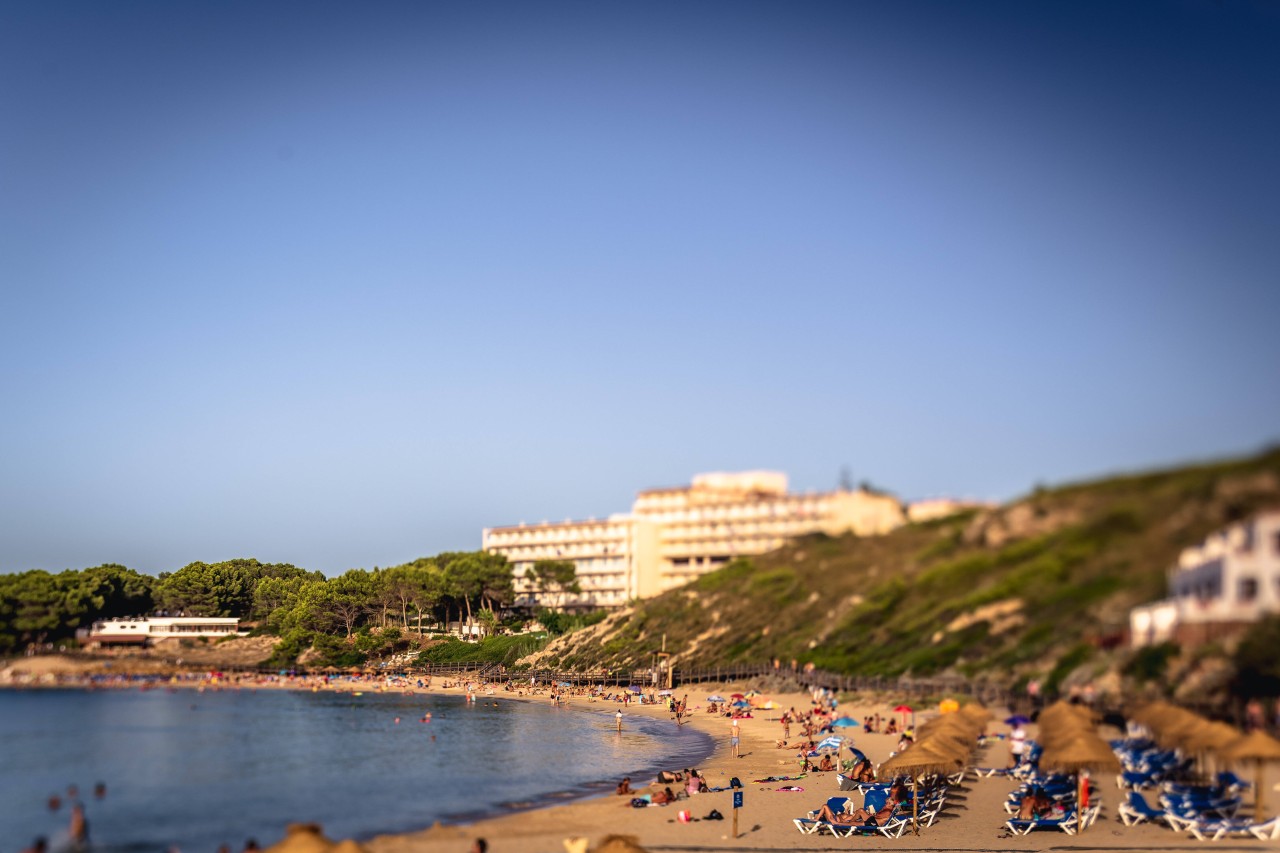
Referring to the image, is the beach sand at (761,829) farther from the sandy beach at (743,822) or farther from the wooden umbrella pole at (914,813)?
the wooden umbrella pole at (914,813)

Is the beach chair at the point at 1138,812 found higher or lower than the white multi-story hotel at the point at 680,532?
lower

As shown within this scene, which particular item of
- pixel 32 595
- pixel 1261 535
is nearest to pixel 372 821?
pixel 32 595

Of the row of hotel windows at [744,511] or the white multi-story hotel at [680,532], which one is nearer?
the white multi-story hotel at [680,532]

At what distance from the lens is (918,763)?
79.4ft

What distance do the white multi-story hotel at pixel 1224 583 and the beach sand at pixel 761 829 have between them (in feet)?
32.7

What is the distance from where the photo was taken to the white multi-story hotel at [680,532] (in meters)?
21.9

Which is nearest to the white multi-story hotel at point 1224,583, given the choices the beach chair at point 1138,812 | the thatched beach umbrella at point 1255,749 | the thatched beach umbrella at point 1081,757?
the thatched beach umbrella at point 1255,749

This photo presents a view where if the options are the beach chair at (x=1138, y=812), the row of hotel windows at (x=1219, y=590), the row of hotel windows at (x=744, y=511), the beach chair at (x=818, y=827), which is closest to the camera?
the row of hotel windows at (x=1219, y=590)

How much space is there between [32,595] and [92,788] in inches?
138

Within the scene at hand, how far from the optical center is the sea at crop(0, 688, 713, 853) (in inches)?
455

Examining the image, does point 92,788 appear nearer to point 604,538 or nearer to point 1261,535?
point 1261,535

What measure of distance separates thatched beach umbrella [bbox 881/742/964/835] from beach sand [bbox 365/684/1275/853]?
2.47 feet

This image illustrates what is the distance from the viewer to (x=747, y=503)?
48.4m

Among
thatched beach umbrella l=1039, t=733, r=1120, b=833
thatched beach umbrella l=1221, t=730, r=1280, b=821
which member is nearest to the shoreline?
thatched beach umbrella l=1039, t=733, r=1120, b=833
